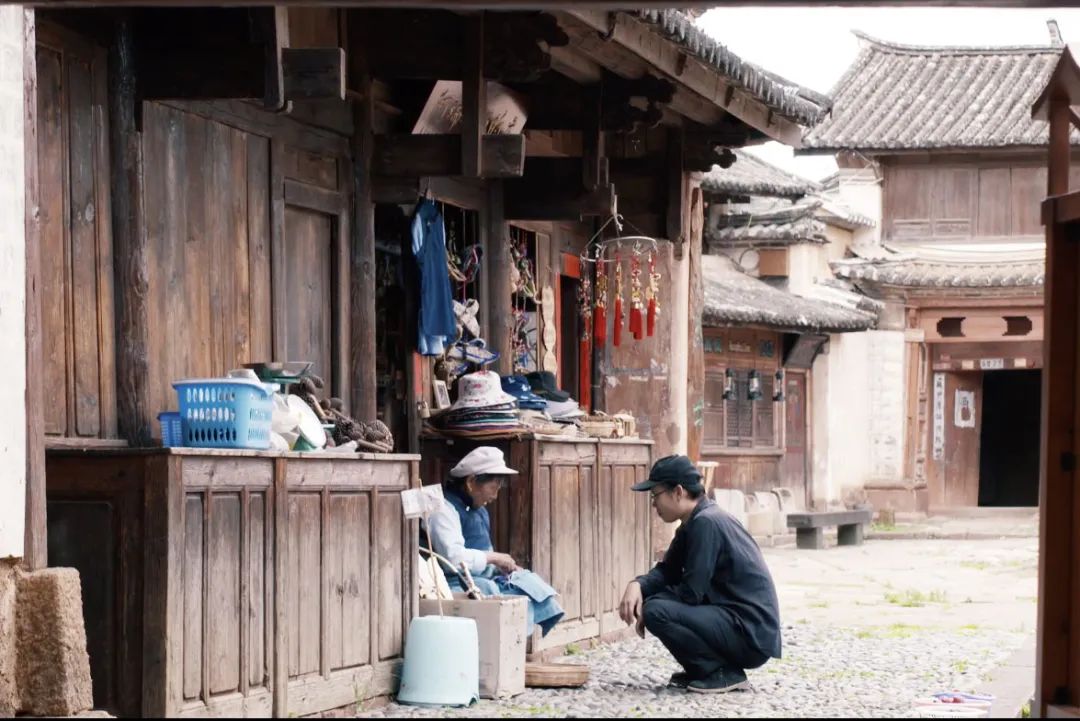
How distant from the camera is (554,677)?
1055 cm

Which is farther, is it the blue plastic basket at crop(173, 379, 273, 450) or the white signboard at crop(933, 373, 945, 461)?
the white signboard at crop(933, 373, 945, 461)

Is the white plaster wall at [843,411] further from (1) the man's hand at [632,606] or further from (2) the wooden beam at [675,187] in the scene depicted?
(1) the man's hand at [632,606]

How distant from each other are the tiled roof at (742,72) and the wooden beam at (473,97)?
4.21ft

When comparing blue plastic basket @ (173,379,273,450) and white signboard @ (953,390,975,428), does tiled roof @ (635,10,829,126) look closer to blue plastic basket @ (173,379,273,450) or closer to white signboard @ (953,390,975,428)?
blue plastic basket @ (173,379,273,450)

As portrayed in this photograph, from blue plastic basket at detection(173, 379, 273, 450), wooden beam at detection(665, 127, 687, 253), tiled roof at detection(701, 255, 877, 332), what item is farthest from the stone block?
tiled roof at detection(701, 255, 877, 332)

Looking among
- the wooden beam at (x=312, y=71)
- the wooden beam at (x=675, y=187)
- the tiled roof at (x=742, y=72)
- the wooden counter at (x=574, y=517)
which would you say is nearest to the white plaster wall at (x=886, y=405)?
the tiled roof at (x=742, y=72)

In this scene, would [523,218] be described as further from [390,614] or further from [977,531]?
[977,531]

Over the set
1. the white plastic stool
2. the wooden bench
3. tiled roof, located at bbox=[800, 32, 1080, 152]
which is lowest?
the wooden bench

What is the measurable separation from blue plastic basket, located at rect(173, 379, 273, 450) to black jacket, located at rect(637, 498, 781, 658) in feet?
9.98

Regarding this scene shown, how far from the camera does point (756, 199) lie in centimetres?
3212

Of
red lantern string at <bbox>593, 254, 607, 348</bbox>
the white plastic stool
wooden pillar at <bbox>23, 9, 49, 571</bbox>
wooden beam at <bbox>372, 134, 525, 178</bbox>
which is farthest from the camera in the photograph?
red lantern string at <bbox>593, 254, 607, 348</bbox>

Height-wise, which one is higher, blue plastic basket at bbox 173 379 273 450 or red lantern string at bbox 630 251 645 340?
red lantern string at bbox 630 251 645 340

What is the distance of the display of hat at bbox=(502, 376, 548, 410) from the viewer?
1290 cm

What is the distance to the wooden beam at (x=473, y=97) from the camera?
1088 cm
